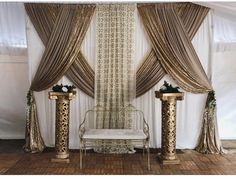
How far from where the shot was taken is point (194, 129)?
5.52 m

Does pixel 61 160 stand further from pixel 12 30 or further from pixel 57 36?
pixel 12 30

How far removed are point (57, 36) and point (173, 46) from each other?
1.79m

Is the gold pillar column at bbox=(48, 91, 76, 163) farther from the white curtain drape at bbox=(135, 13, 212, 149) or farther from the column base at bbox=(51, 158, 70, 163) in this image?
the white curtain drape at bbox=(135, 13, 212, 149)

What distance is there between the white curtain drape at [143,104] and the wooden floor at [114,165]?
1.04 ft

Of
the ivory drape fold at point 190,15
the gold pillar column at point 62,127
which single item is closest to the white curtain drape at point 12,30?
the gold pillar column at point 62,127

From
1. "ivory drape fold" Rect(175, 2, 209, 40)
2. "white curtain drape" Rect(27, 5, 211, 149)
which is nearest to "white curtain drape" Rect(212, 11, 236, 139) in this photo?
"ivory drape fold" Rect(175, 2, 209, 40)

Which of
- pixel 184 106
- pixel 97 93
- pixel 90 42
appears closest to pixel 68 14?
pixel 90 42

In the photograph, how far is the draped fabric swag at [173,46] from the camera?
5.28m

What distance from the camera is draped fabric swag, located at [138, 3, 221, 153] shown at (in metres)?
5.28

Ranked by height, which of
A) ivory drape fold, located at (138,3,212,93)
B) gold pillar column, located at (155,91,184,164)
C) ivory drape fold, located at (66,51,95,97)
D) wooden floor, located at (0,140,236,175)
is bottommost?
wooden floor, located at (0,140,236,175)

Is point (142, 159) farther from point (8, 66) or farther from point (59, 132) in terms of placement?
point (8, 66)

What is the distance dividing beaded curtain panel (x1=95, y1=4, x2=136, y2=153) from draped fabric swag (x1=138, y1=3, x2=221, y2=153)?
0.31 m

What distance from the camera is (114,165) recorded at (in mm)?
4602

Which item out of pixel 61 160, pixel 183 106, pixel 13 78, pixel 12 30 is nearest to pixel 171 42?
pixel 183 106
